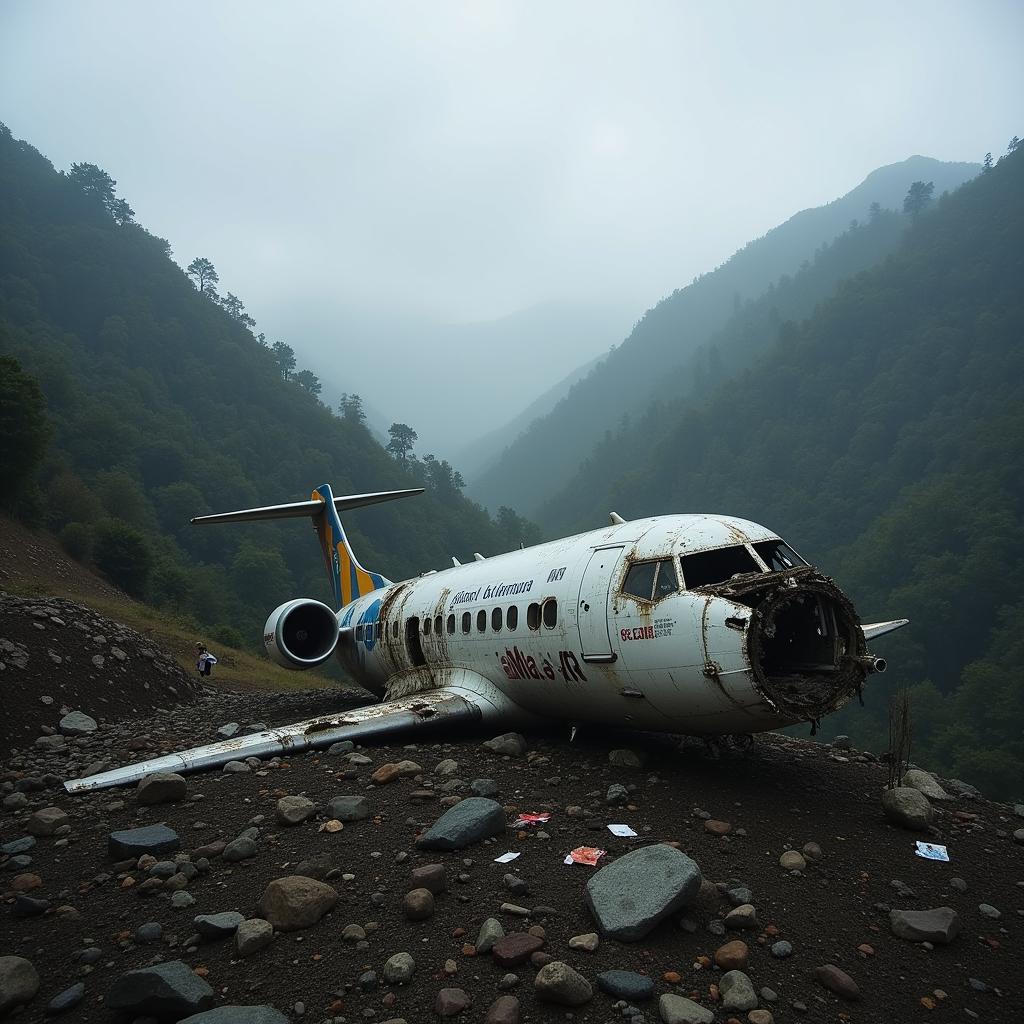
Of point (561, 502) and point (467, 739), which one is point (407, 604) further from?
point (561, 502)

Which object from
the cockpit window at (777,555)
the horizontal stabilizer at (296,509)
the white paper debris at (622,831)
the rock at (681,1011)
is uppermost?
the horizontal stabilizer at (296,509)

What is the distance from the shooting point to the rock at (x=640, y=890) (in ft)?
14.9

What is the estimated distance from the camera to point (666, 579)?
305 inches

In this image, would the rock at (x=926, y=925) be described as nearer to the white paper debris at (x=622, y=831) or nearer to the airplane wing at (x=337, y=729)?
the white paper debris at (x=622, y=831)

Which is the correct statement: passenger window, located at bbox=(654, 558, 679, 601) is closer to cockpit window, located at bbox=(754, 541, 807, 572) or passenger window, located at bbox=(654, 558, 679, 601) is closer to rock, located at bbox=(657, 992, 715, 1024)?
cockpit window, located at bbox=(754, 541, 807, 572)

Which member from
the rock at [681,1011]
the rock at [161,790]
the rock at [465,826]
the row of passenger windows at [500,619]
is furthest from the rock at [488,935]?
the row of passenger windows at [500,619]

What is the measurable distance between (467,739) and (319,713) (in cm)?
547

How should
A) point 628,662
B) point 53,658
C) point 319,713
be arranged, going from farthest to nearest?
point 319,713 → point 53,658 → point 628,662

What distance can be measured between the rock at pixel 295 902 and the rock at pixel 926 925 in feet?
13.3

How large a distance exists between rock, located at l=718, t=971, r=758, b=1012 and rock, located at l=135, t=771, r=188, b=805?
586cm

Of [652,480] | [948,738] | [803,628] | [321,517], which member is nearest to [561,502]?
[652,480]

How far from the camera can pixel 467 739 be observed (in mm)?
10570

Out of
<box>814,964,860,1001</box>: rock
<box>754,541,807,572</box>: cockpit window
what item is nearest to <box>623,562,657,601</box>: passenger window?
<box>754,541,807,572</box>: cockpit window

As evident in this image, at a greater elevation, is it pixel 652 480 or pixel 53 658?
pixel 652 480
